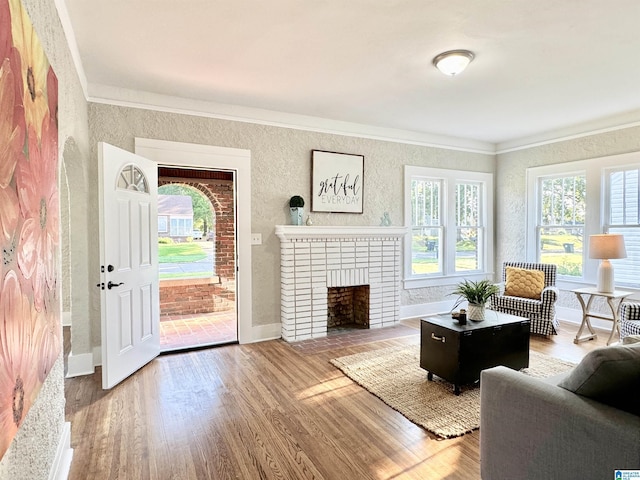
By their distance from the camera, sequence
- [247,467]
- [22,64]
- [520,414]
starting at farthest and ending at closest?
[247,467] < [520,414] < [22,64]

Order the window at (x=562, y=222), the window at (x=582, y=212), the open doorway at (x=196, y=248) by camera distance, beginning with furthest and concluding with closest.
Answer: the open doorway at (x=196, y=248) → the window at (x=562, y=222) → the window at (x=582, y=212)

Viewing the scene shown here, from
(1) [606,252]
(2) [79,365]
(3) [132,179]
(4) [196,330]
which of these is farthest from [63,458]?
(1) [606,252]

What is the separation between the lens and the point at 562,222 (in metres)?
5.30

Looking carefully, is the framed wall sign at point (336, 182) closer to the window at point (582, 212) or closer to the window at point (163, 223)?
the window at point (582, 212)

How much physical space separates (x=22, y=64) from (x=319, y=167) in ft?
11.8

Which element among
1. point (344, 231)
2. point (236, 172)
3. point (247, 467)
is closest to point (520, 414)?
point (247, 467)

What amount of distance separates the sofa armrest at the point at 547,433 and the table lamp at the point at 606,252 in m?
3.30

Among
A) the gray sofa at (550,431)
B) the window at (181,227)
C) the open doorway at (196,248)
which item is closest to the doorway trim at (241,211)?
the open doorway at (196,248)

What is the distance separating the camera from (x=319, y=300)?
4566mm

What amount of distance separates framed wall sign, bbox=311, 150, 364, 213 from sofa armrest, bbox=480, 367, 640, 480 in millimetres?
3324

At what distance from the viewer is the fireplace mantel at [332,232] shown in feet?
14.2

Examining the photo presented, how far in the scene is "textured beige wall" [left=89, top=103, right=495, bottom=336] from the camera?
375cm

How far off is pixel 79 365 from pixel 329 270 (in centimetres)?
277

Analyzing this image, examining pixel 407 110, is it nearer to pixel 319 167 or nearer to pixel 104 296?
pixel 319 167
